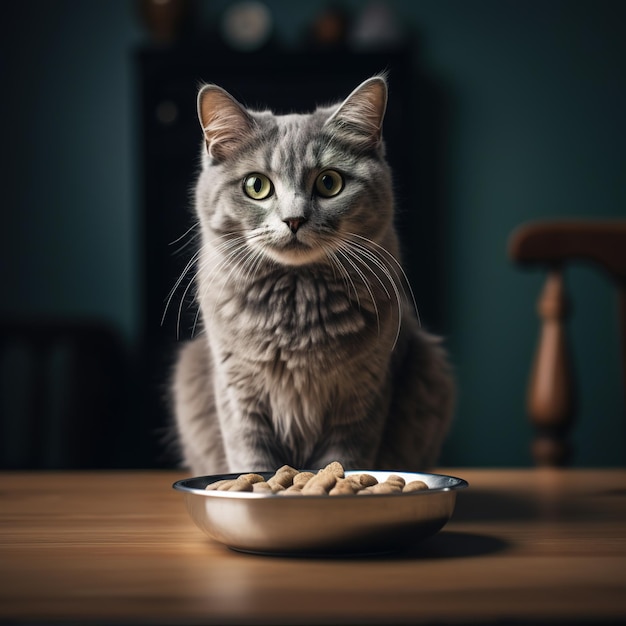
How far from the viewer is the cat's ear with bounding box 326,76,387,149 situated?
3.32 feet

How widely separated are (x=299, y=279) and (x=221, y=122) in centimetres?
21

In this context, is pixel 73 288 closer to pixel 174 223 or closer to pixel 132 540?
pixel 174 223

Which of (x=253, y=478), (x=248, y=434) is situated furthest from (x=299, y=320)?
(x=253, y=478)

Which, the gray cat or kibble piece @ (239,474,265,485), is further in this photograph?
the gray cat

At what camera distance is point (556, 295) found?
161 centimetres

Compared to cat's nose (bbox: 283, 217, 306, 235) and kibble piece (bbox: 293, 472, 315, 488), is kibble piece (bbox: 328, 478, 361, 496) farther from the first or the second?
cat's nose (bbox: 283, 217, 306, 235)

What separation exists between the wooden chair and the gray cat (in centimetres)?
53

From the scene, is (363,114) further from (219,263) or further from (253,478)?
(253,478)

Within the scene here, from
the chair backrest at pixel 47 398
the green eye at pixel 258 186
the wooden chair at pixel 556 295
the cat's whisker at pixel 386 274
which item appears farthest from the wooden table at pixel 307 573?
the chair backrest at pixel 47 398

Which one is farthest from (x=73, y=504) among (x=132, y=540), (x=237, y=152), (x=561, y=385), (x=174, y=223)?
(x=174, y=223)

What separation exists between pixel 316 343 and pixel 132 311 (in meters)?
2.99

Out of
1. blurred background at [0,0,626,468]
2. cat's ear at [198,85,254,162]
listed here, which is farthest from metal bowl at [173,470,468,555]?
blurred background at [0,0,626,468]

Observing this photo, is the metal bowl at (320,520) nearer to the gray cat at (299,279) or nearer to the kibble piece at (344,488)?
the kibble piece at (344,488)

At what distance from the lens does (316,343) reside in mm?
1037
